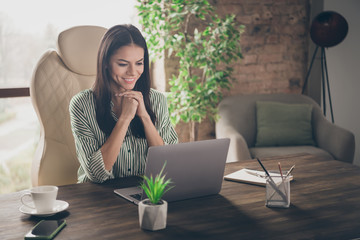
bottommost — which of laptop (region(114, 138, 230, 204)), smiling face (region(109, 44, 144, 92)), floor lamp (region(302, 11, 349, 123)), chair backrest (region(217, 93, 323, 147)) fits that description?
chair backrest (region(217, 93, 323, 147))

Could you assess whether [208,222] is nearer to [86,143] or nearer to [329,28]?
[86,143]

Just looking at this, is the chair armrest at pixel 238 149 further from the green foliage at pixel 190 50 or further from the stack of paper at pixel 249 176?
the stack of paper at pixel 249 176

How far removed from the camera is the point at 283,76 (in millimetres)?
4109

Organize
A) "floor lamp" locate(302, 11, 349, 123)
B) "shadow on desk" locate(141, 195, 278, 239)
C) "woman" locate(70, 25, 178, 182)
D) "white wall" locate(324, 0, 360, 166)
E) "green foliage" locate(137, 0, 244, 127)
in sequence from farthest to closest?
1. "white wall" locate(324, 0, 360, 166)
2. "floor lamp" locate(302, 11, 349, 123)
3. "green foliage" locate(137, 0, 244, 127)
4. "woman" locate(70, 25, 178, 182)
5. "shadow on desk" locate(141, 195, 278, 239)

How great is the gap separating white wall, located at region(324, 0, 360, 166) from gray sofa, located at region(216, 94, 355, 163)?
0.68m

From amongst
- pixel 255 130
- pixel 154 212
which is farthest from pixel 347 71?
pixel 154 212

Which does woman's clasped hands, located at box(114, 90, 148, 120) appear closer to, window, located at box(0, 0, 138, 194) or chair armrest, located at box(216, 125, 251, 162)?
chair armrest, located at box(216, 125, 251, 162)

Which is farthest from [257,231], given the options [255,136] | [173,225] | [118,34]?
[255,136]

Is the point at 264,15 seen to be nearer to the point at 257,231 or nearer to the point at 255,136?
the point at 255,136

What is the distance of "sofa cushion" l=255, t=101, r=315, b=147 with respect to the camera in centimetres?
352

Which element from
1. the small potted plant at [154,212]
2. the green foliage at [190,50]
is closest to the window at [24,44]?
the green foliage at [190,50]

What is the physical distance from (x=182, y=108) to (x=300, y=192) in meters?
1.87

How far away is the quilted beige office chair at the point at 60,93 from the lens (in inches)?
85.1

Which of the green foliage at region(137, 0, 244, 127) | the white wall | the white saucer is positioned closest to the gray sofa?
the green foliage at region(137, 0, 244, 127)
